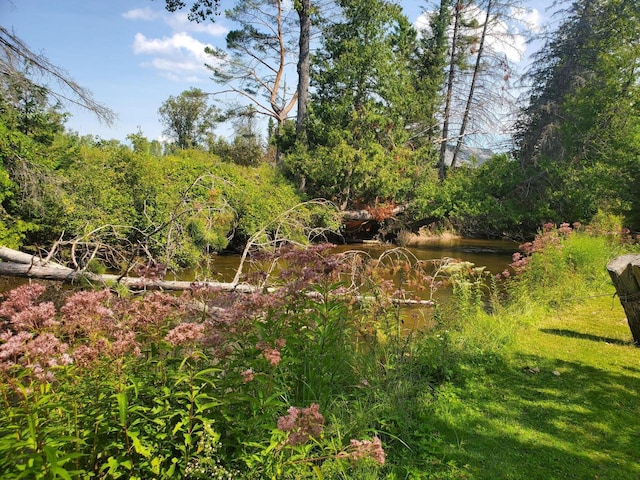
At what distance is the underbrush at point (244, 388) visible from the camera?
5.71ft

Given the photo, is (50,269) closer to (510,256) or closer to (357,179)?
(357,179)

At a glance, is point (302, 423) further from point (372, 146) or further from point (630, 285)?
point (372, 146)

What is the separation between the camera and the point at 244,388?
2.35m

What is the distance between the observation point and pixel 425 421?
338cm

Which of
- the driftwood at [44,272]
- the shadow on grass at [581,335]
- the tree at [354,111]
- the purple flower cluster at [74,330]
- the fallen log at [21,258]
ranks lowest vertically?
the shadow on grass at [581,335]

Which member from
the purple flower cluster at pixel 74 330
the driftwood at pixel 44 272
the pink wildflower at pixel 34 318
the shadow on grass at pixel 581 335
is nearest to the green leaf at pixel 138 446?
the purple flower cluster at pixel 74 330

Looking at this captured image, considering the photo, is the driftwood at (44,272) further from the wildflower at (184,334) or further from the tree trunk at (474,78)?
the tree trunk at (474,78)

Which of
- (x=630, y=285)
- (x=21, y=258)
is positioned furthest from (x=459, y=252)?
(x=21, y=258)

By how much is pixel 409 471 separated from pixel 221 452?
1.38 metres

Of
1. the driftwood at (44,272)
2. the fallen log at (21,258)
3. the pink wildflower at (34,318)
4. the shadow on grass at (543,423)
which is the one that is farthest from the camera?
the fallen log at (21,258)

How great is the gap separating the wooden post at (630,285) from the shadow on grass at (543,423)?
102 cm

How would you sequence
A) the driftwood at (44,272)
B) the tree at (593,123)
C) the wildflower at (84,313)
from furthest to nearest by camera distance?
the tree at (593,123), the driftwood at (44,272), the wildflower at (84,313)

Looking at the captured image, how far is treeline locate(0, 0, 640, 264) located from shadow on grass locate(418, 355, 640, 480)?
616 cm

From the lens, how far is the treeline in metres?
10.1
